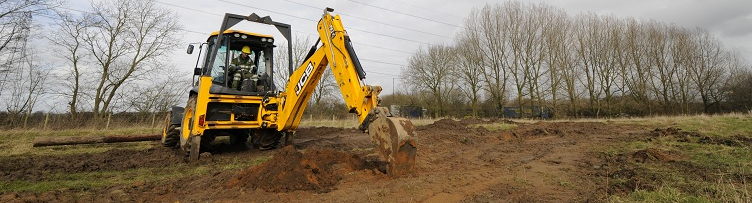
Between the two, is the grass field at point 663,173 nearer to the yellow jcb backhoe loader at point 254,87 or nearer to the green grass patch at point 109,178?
the green grass patch at point 109,178

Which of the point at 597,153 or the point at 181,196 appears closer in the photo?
the point at 181,196

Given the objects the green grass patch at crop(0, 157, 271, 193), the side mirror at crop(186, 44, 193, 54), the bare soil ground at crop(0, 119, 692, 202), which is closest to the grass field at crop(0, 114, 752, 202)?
the green grass patch at crop(0, 157, 271, 193)

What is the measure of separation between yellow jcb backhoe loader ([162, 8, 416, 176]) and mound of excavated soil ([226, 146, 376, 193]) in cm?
78

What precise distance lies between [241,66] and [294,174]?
168 inches

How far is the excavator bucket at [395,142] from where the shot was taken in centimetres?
432

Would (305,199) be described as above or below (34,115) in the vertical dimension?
below

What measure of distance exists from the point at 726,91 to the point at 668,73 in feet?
14.3

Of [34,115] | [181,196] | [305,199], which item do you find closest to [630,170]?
[305,199]

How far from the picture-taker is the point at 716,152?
→ 6.62 metres

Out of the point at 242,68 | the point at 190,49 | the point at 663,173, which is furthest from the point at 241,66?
the point at 663,173

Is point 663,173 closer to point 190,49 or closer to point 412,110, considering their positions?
point 190,49

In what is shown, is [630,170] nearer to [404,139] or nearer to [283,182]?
[404,139]

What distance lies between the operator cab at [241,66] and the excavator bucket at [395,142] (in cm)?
405

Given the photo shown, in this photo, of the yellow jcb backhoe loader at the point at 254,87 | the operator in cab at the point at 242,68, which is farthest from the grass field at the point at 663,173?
the operator in cab at the point at 242,68
